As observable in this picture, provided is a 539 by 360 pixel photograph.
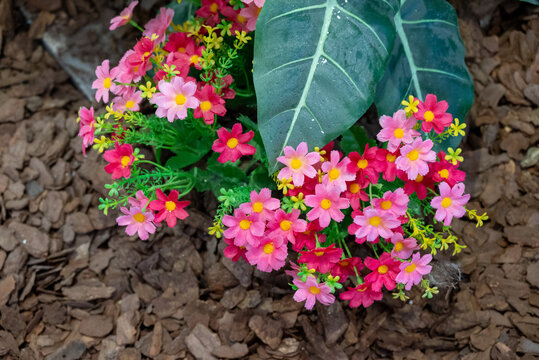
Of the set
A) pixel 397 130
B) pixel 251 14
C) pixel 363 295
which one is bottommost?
pixel 363 295

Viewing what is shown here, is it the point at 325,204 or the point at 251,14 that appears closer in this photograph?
the point at 325,204

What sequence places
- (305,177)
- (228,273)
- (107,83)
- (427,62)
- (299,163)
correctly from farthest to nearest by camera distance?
(228,273), (427,62), (107,83), (305,177), (299,163)

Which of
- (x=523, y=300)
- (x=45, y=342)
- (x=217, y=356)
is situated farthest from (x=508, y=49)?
(x=45, y=342)

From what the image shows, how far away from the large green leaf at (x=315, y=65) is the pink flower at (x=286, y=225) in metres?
0.14

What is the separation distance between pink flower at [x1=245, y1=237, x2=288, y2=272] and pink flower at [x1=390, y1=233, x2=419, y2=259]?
303 millimetres

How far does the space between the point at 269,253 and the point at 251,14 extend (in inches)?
29.3

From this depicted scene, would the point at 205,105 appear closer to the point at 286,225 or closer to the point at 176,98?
the point at 176,98

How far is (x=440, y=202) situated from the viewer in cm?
141

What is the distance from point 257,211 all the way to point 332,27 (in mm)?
571

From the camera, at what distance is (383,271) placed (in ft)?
4.73

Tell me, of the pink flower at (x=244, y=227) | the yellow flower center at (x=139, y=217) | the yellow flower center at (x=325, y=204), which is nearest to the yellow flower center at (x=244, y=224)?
the pink flower at (x=244, y=227)

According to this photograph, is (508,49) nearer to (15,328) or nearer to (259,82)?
(259,82)

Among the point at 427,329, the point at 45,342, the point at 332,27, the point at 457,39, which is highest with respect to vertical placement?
the point at 332,27

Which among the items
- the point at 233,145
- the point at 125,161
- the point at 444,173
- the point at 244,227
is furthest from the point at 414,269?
the point at 125,161
